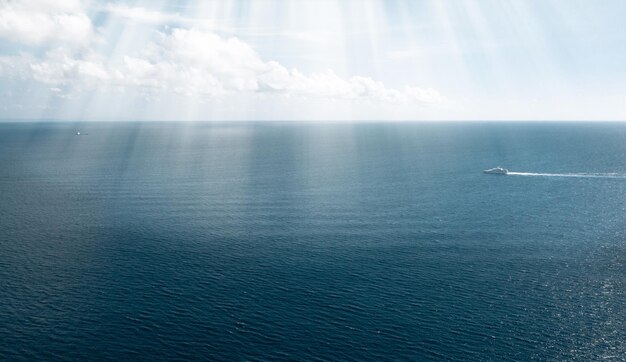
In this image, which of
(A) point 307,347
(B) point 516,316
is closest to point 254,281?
(A) point 307,347

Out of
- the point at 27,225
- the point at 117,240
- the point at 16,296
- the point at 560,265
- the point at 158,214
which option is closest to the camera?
the point at 16,296

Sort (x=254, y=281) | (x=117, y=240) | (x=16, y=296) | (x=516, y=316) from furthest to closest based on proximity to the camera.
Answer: (x=117, y=240)
(x=254, y=281)
(x=16, y=296)
(x=516, y=316)

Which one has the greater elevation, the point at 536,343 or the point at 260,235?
the point at 260,235

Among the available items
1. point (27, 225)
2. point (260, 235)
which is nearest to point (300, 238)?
point (260, 235)

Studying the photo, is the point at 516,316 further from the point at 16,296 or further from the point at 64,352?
the point at 16,296

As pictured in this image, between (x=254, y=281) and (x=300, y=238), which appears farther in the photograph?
(x=300, y=238)

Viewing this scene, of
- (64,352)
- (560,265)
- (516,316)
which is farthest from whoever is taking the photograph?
(560,265)

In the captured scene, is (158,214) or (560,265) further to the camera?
(158,214)

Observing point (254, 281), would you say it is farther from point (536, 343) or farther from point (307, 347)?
point (536, 343)

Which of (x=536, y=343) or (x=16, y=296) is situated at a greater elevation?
(x=16, y=296)
